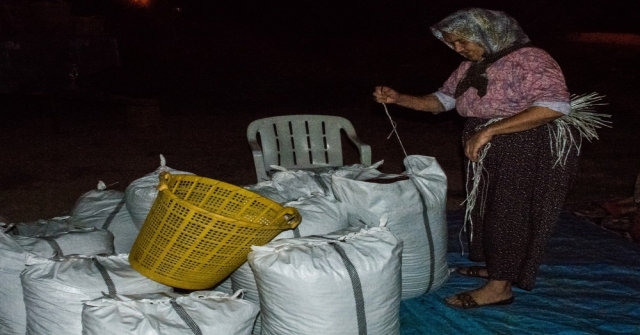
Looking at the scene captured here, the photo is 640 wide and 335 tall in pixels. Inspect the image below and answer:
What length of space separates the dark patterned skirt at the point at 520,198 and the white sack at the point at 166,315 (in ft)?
4.04

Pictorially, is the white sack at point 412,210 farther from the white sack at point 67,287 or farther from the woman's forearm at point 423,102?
the white sack at point 67,287

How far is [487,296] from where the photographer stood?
117 inches

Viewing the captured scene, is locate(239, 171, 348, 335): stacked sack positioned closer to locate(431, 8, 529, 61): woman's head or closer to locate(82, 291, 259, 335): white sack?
locate(82, 291, 259, 335): white sack

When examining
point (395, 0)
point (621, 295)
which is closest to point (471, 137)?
point (621, 295)

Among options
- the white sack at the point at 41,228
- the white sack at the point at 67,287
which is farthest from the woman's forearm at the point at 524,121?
the white sack at the point at 41,228

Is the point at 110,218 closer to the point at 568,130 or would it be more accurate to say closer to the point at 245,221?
the point at 245,221

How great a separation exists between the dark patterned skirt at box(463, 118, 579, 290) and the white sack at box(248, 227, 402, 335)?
2.19 ft

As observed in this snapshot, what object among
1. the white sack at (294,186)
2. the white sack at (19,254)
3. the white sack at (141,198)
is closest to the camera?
the white sack at (19,254)

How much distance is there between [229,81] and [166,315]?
8.42 m

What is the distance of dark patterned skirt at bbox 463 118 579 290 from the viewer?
2709 millimetres

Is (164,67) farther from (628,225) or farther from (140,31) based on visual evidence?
(628,225)

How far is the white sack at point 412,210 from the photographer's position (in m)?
2.71

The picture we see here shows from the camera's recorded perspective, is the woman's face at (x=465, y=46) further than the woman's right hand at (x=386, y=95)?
No

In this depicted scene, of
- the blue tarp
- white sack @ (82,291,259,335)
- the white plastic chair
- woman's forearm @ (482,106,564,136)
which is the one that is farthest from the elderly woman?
white sack @ (82,291,259,335)
